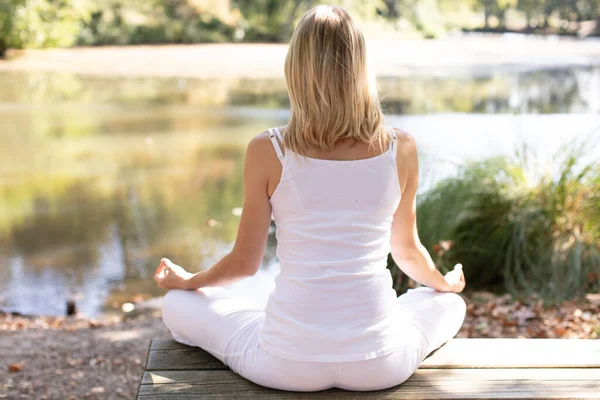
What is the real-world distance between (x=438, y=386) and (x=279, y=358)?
445 millimetres

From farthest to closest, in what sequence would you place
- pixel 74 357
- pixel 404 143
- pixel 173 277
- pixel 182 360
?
1. pixel 74 357
2. pixel 173 277
3. pixel 182 360
4. pixel 404 143

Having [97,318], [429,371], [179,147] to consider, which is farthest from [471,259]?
[179,147]

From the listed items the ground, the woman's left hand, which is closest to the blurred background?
the ground

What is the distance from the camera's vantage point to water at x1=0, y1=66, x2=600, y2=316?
5.33 m

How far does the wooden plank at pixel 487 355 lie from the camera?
2010 mm

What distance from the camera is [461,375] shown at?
1.95 m

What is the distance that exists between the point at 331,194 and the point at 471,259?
3092 millimetres

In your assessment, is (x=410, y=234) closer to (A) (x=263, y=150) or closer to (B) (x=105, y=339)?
(A) (x=263, y=150)

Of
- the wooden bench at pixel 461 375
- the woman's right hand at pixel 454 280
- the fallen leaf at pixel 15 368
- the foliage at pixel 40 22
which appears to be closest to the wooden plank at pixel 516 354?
the wooden bench at pixel 461 375

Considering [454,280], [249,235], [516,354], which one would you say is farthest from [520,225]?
[249,235]

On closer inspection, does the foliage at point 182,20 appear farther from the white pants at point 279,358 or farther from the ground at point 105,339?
the white pants at point 279,358

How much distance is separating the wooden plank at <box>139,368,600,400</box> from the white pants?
0.03m

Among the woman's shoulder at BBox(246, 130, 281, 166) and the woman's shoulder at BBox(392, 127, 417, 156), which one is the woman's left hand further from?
the woman's shoulder at BBox(392, 127, 417, 156)

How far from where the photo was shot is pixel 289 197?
1.84m
